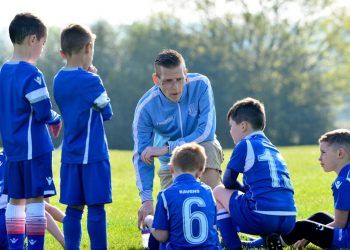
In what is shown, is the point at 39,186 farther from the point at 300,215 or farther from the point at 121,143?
the point at 121,143

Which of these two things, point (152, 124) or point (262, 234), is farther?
point (152, 124)

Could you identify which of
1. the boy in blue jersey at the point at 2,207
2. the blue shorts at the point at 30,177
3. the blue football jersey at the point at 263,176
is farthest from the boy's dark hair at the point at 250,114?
the boy in blue jersey at the point at 2,207

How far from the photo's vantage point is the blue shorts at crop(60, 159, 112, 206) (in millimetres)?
6410

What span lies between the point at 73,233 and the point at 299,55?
5129cm

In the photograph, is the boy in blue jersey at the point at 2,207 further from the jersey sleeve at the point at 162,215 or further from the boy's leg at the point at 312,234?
the boy's leg at the point at 312,234

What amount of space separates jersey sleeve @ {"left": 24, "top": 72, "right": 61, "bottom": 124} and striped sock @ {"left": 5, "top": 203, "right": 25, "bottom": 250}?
0.84m

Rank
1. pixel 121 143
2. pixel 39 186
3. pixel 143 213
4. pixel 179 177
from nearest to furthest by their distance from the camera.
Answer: pixel 179 177
pixel 39 186
pixel 143 213
pixel 121 143

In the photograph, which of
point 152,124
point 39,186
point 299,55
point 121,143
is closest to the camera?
point 39,186

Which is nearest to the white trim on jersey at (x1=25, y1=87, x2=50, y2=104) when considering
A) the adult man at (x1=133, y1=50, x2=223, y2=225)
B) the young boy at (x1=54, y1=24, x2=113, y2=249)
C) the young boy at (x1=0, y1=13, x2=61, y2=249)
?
the young boy at (x1=0, y1=13, x2=61, y2=249)

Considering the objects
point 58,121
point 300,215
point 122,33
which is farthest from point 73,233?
point 122,33

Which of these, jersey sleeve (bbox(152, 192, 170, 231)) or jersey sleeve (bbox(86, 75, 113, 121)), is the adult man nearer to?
jersey sleeve (bbox(86, 75, 113, 121))

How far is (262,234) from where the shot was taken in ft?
22.3

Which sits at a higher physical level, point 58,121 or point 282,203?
point 58,121

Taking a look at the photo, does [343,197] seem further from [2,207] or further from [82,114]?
[2,207]
